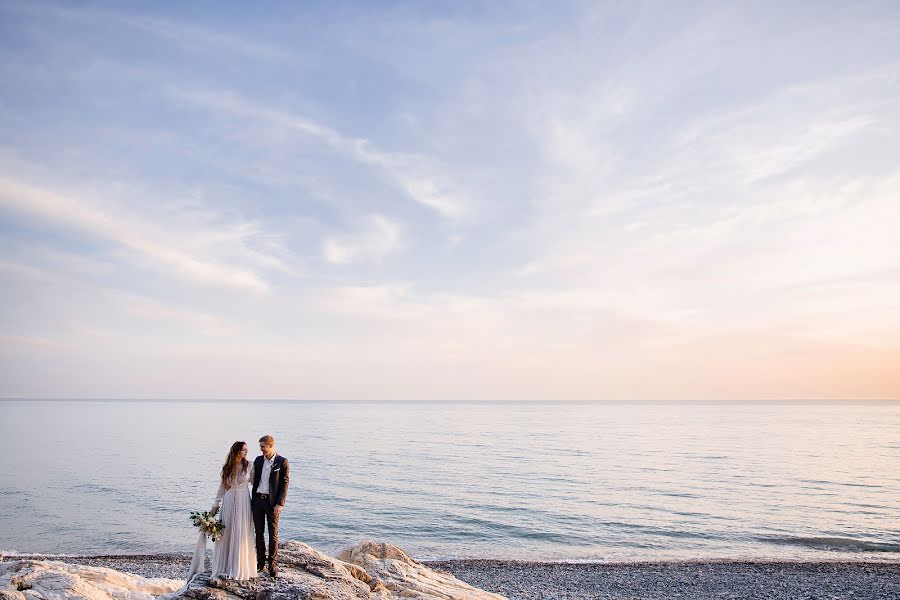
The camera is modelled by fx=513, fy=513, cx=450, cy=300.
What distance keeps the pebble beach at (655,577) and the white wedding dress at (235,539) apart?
1080cm

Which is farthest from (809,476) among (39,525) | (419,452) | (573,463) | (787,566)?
(39,525)

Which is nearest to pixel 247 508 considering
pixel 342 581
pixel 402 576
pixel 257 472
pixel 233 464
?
pixel 257 472

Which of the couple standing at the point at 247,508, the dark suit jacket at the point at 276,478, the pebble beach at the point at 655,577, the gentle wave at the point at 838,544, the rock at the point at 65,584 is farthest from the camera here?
the gentle wave at the point at 838,544

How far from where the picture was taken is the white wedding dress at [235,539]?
10.0m

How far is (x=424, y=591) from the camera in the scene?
488 inches

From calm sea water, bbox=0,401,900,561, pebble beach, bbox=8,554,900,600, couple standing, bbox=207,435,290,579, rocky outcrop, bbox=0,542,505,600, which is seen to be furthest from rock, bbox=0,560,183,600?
calm sea water, bbox=0,401,900,561

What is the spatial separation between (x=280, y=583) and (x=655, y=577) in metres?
16.3

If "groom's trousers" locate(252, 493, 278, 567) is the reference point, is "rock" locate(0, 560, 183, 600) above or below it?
below

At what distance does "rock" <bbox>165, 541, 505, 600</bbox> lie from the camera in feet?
31.6

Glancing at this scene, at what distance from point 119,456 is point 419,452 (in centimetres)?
3478

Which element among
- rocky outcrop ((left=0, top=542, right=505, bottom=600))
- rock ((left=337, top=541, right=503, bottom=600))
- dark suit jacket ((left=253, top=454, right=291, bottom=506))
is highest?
dark suit jacket ((left=253, top=454, right=291, bottom=506))

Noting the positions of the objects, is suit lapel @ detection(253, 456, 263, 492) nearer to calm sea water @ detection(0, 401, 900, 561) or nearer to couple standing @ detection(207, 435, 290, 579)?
couple standing @ detection(207, 435, 290, 579)

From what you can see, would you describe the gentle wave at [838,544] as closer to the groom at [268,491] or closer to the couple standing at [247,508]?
the groom at [268,491]

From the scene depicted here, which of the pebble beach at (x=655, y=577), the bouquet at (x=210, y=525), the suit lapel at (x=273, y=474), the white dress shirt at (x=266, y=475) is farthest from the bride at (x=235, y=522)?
the pebble beach at (x=655, y=577)
